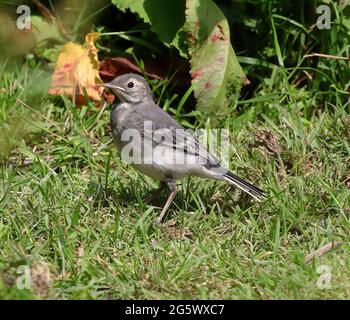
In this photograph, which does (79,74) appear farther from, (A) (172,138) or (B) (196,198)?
(B) (196,198)

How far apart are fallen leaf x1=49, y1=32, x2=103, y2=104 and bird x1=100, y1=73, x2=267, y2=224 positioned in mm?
1218

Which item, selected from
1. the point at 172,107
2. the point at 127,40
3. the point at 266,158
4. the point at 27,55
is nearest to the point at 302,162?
the point at 266,158

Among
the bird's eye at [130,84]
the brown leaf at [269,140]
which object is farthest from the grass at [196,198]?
the bird's eye at [130,84]

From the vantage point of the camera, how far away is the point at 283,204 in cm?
684

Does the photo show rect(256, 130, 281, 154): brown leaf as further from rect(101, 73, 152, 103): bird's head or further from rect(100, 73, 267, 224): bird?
rect(101, 73, 152, 103): bird's head

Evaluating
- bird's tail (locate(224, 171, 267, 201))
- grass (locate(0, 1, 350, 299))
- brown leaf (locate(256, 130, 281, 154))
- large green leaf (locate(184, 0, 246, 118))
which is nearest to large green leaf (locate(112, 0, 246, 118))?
large green leaf (locate(184, 0, 246, 118))

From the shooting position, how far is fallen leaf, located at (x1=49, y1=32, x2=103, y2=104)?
8.37 m

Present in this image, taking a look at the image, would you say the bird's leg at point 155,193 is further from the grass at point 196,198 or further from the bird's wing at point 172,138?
the bird's wing at point 172,138

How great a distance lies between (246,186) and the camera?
6.92 m

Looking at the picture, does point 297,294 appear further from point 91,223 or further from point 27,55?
point 27,55

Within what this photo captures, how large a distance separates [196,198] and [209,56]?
1.43 meters

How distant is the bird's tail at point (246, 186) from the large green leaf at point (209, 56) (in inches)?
43.9

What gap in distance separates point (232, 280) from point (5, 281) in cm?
147

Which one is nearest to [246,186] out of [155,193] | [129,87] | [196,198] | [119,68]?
[196,198]
